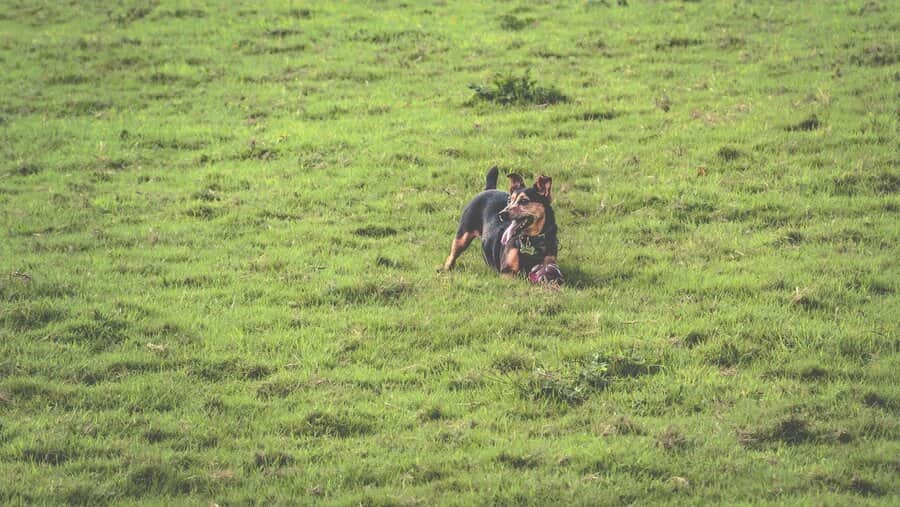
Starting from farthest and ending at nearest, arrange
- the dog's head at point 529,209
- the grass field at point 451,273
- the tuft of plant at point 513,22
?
the tuft of plant at point 513,22 → the dog's head at point 529,209 → the grass field at point 451,273

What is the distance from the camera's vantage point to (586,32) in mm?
24422

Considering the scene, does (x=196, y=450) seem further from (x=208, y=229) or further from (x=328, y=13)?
(x=328, y=13)

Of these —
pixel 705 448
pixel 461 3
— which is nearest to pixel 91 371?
pixel 705 448

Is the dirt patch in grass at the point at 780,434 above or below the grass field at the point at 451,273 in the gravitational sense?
below

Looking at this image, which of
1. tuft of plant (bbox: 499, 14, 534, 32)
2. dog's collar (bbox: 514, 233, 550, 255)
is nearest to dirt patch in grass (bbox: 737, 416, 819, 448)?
dog's collar (bbox: 514, 233, 550, 255)

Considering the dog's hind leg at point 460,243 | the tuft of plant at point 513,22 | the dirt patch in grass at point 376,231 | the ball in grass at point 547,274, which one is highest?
the tuft of plant at point 513,22

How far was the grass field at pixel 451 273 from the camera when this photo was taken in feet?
29.7

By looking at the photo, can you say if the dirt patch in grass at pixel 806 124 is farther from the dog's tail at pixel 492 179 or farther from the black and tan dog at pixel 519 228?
the black and tan dog at pixel 519 228

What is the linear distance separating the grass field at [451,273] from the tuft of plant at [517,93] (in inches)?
2.7

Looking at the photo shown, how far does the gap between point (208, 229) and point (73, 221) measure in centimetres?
205

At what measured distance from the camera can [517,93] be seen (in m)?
20.6

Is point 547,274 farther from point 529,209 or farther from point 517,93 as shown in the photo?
point 517,93

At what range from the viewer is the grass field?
29.7 feet

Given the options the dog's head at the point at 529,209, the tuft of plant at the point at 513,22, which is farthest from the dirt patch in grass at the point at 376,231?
the tuft of plant at the point at 513,22
